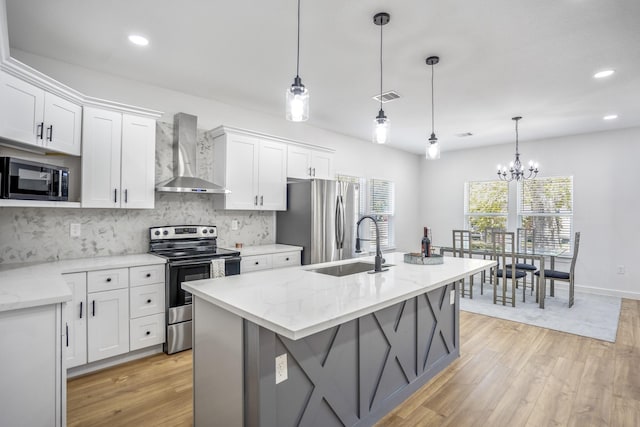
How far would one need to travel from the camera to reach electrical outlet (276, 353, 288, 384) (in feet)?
5.16

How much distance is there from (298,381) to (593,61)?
3509mm

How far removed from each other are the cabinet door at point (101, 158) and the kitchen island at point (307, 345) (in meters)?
1.59

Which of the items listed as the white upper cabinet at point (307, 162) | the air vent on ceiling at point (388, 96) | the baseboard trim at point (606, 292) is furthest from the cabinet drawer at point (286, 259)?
the baseboard trim at point (606, 292)

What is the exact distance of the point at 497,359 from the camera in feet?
10.0

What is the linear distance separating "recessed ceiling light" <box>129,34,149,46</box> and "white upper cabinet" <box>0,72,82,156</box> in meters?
0.74

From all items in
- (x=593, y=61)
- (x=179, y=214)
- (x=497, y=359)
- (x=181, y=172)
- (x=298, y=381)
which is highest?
(x=593, y=61)

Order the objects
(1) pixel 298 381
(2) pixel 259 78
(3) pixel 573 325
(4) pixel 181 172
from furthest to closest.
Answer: (3) pixel 573 325 < (4) pixel 181 172 < (2) pixel 259 78 < (1) pixel 298 381

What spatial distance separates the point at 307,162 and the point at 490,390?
329cm

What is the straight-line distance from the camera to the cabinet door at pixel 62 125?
99.7 inches

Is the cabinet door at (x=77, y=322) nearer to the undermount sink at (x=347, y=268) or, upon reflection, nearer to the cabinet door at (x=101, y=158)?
the cabinet door at (x=101, y=158)

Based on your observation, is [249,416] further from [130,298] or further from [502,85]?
[502,85]

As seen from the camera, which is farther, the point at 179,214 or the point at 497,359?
the point at 179,214

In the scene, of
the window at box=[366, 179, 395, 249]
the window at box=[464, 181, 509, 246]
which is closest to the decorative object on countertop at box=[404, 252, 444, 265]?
the window at box=[366, 179, 395, 249]

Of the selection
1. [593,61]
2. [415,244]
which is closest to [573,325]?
[593,61]
